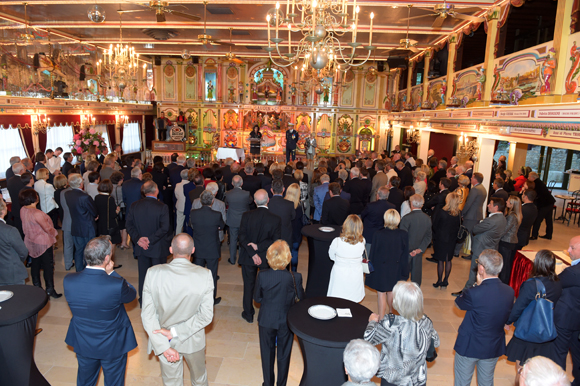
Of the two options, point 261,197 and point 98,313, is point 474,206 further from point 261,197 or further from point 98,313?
point 98,313

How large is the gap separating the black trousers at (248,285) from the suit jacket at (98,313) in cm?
187

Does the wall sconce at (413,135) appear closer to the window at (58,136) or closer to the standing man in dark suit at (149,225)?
the standing man in dark suit at (149,225)

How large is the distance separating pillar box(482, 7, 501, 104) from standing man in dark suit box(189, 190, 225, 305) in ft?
26.0

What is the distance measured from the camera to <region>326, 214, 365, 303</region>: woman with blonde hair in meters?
4.10

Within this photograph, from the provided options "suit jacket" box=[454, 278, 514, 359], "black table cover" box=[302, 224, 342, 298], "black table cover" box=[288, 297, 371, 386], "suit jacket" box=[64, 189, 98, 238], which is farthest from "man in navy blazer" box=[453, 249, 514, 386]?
"suit jacket" box=[64, 189, 98, 238]

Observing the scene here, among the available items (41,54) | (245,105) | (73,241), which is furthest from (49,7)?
(245,105)

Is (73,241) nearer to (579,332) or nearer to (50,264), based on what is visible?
(50,264)

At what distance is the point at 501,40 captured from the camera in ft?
29.6

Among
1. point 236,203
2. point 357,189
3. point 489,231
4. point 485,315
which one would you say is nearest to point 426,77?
point 357,189

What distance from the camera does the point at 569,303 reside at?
136 inches

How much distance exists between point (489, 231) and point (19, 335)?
573 centimetres

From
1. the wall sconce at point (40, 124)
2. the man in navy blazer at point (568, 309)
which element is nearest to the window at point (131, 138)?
the wall sconce at point (40, 124)

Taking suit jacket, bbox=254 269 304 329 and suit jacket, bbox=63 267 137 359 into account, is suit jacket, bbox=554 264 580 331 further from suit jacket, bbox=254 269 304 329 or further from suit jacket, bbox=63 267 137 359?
suit jacket, bbox=63 267 137 359

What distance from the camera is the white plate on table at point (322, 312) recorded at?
3121 millimetres
